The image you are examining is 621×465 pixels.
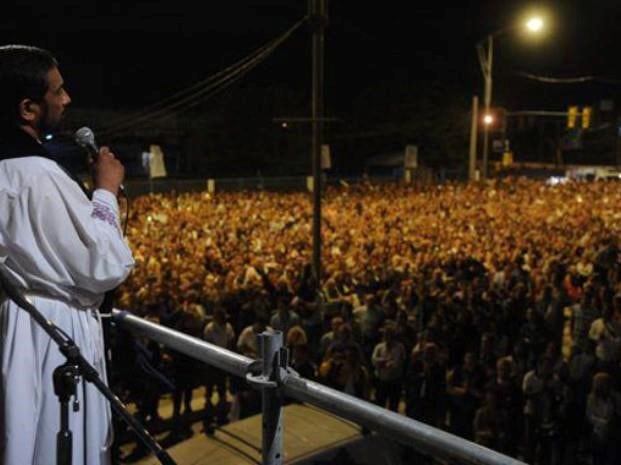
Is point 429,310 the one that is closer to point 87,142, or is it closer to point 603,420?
point 603,420

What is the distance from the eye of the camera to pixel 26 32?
131 ft

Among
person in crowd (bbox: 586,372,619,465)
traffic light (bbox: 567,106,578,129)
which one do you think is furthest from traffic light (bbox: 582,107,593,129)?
person in crowd (bbox: 586,372,619,465)

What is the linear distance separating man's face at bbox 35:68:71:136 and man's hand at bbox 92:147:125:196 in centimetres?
16

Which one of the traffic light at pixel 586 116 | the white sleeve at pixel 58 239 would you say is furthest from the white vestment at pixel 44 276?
the traffic light at pixel 586 116

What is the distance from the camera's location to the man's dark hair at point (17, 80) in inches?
76.3

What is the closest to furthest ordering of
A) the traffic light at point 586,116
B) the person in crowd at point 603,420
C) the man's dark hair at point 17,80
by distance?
the man's dark hair at point 17,80 < the person in crowd at point 603,420 < the traffic light at point 586,116

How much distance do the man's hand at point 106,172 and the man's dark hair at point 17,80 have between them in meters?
0.22

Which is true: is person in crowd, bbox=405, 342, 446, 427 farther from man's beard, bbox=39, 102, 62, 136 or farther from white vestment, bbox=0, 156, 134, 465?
man's beard, bbox=39, 102, 62, 136

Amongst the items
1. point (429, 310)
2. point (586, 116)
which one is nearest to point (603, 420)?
point (429, 310)

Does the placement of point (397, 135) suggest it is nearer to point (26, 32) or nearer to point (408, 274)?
point (26, 32)

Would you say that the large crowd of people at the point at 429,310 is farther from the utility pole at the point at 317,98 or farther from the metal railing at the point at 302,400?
the metal railing at the point at 302,400

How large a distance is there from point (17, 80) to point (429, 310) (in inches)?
328

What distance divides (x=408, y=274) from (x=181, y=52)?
1865 inches

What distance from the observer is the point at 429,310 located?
9836 millimetres
